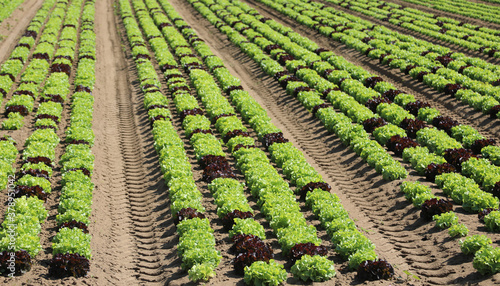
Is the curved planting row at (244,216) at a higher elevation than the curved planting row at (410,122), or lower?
lower

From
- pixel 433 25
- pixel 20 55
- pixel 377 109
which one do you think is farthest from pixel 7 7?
pixel 433 25

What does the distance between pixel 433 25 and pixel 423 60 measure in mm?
14530

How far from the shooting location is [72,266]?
1290 centimetres

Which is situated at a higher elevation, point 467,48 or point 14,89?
point 467,48

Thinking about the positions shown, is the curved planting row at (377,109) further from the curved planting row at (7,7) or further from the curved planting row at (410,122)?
the curved planting row at (7,7)

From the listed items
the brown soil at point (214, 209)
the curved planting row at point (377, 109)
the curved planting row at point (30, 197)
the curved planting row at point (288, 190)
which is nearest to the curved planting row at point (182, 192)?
the brown soil at point (214, 209)

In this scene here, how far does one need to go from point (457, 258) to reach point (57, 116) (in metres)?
19.9

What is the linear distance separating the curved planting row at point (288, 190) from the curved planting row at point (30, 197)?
6753 mm

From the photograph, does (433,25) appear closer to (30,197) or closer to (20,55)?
(20,55)

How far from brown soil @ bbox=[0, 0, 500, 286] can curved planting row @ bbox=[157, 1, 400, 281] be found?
0.53 metres

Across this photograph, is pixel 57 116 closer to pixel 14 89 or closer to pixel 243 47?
pixel 14 89

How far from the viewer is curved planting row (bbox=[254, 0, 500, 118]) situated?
25969 millimetres

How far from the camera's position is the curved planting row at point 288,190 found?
535 inches

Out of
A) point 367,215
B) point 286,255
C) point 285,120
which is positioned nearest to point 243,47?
point 285,120
